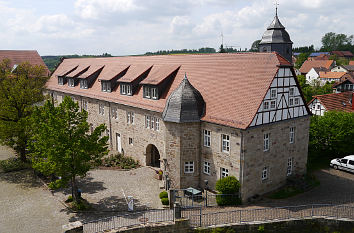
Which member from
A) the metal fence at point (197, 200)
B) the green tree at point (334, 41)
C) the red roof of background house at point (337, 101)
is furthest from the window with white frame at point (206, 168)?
the green tree at point (334, 41)

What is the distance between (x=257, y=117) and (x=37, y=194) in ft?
54.3

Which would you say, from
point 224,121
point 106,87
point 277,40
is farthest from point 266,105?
point 106,87

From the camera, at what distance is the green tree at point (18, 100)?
26.6 metres

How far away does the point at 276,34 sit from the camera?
3359 centimetres

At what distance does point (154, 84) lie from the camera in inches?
1059

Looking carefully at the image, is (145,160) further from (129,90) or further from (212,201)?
(212,201)

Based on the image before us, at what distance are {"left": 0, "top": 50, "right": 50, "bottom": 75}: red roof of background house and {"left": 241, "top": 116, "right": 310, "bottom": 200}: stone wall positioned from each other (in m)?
52.1

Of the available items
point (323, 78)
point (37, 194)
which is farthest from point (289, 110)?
point (323, 78)

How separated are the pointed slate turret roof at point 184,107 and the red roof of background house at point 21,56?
47.0 metres

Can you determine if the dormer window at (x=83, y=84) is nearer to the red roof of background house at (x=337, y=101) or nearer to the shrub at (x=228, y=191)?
the shrub at (x=228, y=191)

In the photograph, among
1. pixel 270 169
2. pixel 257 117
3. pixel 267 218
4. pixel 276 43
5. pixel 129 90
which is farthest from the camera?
pixel 276 43

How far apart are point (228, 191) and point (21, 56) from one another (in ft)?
193

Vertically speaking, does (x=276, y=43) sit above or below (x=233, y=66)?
above

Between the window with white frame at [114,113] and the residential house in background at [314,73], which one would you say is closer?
the window with white frame at [114,113]
